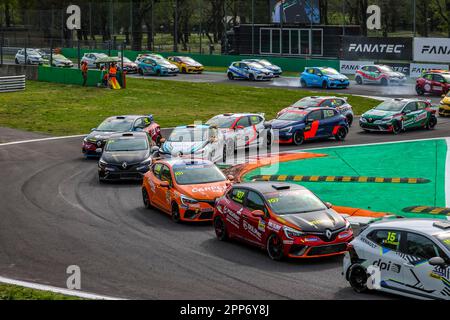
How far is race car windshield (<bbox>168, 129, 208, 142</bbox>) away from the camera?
93.0 ft

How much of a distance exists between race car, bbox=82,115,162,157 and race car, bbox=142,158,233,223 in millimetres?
8017

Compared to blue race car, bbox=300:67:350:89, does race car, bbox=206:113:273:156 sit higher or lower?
lower

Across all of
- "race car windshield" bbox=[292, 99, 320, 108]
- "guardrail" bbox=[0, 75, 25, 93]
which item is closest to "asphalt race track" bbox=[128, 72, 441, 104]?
"guardrail" bbox=[0, 75, 25, 93]

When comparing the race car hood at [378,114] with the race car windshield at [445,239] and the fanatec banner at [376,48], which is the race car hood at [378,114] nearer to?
the race car windshield at [445,239]

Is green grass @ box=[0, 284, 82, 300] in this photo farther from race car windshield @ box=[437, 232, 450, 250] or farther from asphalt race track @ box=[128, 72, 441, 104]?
asphalt race track @ box=[128, 72, 441, 104]

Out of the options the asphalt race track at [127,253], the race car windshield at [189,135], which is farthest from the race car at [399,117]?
the asphalt race track at [127,253]

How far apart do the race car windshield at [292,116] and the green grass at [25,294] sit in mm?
21015

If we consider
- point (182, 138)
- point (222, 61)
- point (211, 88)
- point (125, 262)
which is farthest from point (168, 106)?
point (125, 262)

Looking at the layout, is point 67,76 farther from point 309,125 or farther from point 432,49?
point 309,125

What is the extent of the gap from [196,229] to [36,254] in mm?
4071

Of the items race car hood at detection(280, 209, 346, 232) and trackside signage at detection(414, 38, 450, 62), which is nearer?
race car hood at detection(280, 209, 346, 232)

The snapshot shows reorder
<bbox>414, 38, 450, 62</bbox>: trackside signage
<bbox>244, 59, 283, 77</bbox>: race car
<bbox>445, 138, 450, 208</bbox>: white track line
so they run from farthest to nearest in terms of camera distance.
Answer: <bbox>244, 59, 283, 77</bbox>: race car
<bbox>414, 38, 450, 62</bbox>: trackside signage
<bbox>445, 138, 450, 208</bbox>: white track line
